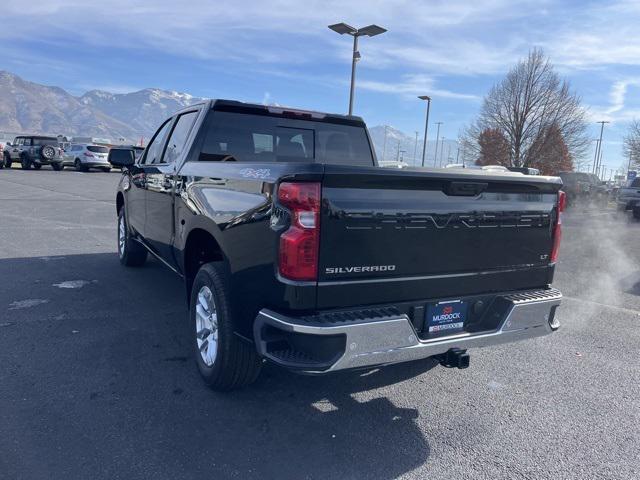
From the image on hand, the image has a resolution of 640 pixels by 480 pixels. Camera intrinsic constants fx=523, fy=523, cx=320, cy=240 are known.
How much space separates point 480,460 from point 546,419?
0.75 m

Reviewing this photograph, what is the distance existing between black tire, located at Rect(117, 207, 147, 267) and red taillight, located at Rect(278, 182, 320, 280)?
14.3 feet

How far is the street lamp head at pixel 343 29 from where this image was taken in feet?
62.5

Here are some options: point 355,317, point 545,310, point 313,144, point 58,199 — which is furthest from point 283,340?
point 58,199

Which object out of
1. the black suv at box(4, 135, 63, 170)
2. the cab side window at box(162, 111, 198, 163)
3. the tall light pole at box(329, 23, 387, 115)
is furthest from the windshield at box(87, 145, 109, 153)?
the cab side window at box(162, 111, 198, 163)

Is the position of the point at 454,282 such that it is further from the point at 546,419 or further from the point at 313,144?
the point at 313,144

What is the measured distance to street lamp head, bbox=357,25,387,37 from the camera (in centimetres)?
1898

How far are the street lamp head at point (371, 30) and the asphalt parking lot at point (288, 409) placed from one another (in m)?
15.9

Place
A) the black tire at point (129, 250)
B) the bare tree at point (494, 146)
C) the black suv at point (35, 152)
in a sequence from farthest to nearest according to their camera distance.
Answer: the bare tree at point (494, 146) → the black suv at point (35, 152) → the black tire at point (129, 250)

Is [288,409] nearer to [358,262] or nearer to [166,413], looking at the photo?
[166,413]

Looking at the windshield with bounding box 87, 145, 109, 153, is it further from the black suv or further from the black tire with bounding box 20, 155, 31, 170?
the black tire with bounding box 20, 155, 31, 170

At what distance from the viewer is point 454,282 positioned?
3154mm

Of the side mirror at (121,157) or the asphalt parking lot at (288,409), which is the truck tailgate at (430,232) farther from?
the side mirror at (121,157)

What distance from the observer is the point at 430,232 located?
2.99 meters

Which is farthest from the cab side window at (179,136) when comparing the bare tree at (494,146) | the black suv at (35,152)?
the bare tree at (494,146)
